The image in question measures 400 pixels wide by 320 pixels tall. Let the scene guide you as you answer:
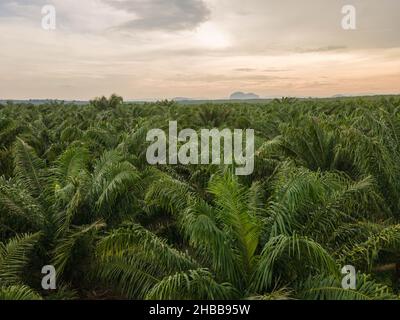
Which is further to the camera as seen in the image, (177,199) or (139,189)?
(139,189)

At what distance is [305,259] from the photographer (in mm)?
5629

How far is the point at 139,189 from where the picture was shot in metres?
9.12

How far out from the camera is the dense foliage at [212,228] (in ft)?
17.9

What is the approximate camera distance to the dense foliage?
5.45 metres

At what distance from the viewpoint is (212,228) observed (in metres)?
5.69

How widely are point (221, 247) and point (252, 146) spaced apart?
20.2 ft

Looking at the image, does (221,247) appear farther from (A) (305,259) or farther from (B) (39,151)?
(B) (39,151)
